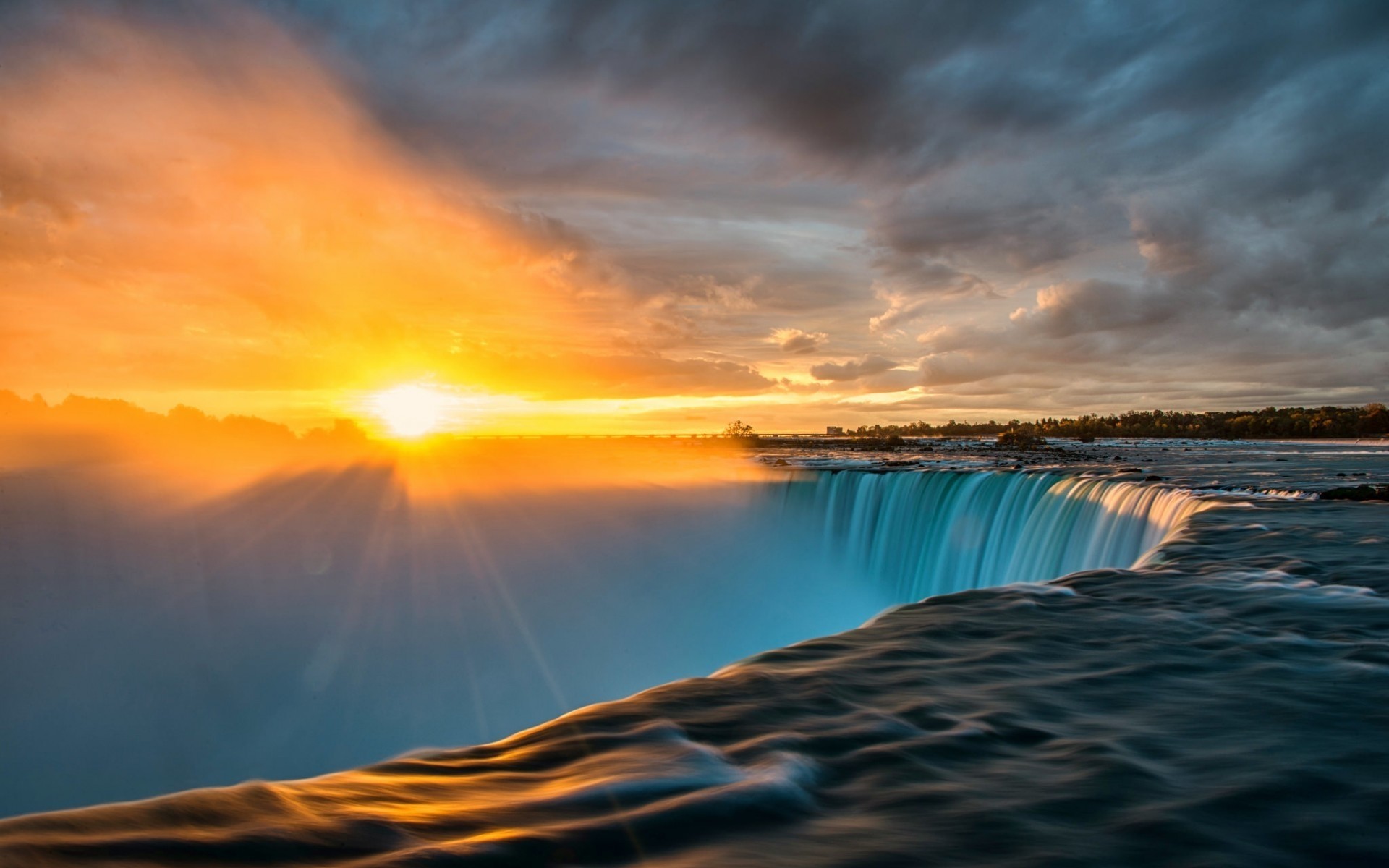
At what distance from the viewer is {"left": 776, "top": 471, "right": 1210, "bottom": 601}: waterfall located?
16.3 metres

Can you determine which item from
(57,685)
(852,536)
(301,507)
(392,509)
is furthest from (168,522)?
(852,536)

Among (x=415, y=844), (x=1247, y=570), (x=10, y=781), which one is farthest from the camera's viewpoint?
(x=10, y=781)

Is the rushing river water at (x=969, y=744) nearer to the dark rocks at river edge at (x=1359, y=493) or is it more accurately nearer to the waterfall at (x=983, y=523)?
the waterfall at (x=983, y=523)

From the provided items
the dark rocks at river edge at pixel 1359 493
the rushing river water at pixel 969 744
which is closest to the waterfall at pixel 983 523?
the rushing river water at pixel 969 744

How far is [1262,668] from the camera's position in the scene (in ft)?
18.9

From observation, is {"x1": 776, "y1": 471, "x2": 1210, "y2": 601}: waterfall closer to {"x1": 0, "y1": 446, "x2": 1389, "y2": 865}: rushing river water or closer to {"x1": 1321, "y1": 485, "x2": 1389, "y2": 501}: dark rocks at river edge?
{"x1": 0, "y1": 446, "x2": 1389, "y2": 865}: rushing river water

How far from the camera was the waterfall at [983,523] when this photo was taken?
53.4ft

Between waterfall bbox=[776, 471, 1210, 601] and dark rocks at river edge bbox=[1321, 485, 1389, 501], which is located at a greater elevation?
dark rocks at river edge bbox=[1321, 485, 1389, 501]

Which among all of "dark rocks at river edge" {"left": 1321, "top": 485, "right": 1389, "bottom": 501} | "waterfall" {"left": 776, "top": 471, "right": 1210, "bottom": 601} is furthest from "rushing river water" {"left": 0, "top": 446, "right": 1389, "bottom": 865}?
"dark rocks at river edge" {"left": 1321, "top": 485, "right": 1389, "bottom": 501}

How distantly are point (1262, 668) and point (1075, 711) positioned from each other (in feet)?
7.31

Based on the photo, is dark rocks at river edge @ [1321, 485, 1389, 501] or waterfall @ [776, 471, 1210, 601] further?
dark rocks at river edge @ [1321, 485, 1389, 501]

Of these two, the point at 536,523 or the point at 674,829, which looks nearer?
the point at 674,829

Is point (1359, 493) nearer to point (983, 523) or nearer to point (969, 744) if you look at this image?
point (983, 523)

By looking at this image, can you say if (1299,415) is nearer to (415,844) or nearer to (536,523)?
(536,523)
